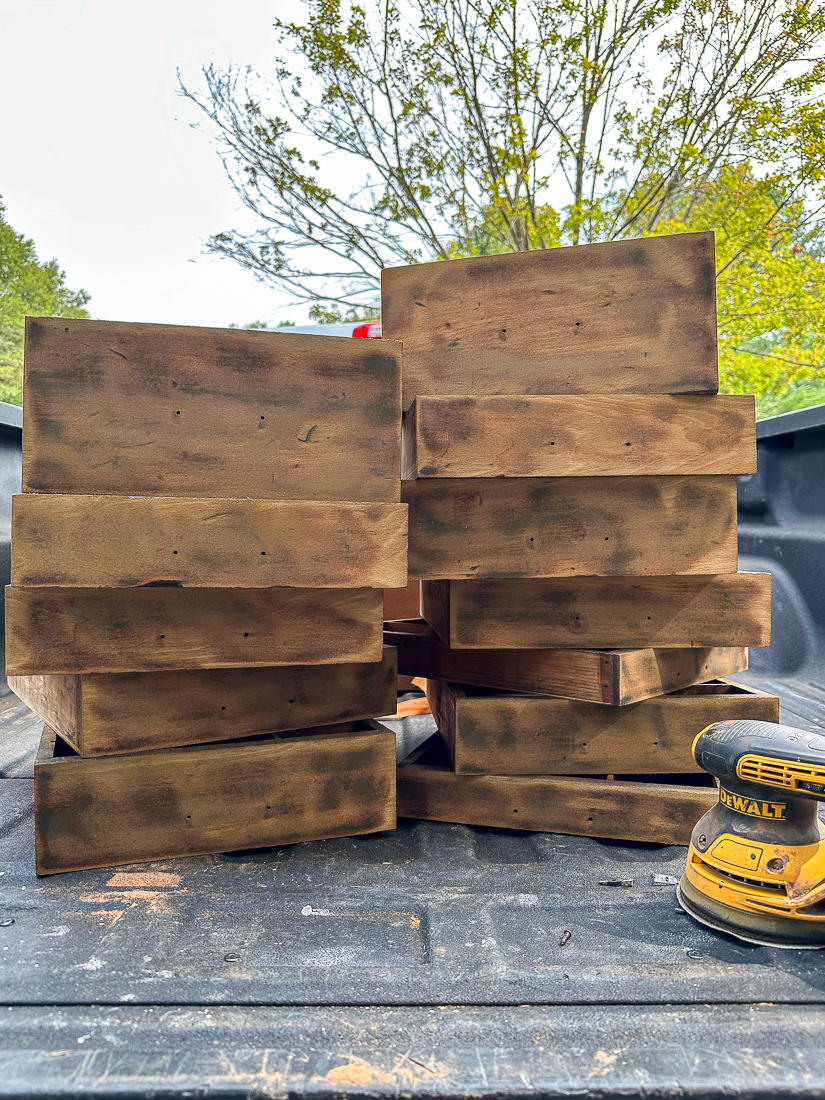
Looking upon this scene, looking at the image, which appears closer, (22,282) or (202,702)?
(202,702)

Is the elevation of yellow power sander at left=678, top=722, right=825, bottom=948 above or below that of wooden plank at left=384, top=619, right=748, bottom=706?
below

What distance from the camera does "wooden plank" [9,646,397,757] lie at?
164 cm

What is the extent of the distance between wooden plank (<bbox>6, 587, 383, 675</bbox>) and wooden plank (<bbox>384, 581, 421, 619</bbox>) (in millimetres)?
1408

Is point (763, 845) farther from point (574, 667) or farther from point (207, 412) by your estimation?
point (207, 412)

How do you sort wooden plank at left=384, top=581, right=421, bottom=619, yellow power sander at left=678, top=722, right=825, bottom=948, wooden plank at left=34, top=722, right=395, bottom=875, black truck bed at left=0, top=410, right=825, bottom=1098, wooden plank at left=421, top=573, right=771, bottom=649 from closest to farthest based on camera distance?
black truck bed at left=0, top=410, right=825, bottom=1098 → yellow power sander at left=678, top=722, right=825, bottom=948 → wooden plank at left=34, top=722, right=395, bottom=875 → wooden plank at left=421, top=573, right=771, bottom=649 → wooden plank at left=384, top=581, right=421, bottom=619

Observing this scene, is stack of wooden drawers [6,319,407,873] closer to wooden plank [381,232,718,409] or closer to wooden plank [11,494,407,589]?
wooden plank [11,494,407,589]

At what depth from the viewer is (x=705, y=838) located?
1507 mm

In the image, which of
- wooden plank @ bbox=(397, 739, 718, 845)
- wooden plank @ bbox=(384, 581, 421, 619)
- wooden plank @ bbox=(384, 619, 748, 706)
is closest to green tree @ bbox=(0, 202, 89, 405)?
wooden plank @ bbox=(384, 581, 421, 619)

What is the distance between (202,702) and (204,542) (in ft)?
1.39

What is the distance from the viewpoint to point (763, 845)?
1415 millimetres

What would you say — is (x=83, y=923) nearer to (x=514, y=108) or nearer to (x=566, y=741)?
(x=566, y=741)

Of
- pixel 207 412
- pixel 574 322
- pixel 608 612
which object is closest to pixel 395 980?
pixel 608 612

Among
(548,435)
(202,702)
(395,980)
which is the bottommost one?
(395,980)

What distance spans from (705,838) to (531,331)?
3.94 feet
